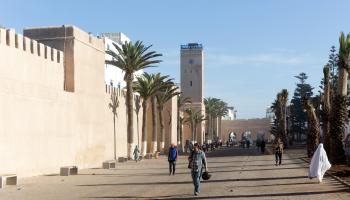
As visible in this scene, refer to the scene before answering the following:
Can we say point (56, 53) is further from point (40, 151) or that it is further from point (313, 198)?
point (313, 198)

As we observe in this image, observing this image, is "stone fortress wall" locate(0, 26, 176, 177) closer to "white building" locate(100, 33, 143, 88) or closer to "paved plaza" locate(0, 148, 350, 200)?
"paved plaza" locate(0, 148, 350, 200)

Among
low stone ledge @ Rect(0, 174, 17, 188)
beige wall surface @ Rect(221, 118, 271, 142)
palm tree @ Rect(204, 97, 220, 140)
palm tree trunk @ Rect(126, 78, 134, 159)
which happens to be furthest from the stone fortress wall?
beige wall surface @ Rect(221, 118, 271, 142)

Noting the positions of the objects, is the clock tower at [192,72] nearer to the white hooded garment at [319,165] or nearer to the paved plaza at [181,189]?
the paved plaza at [181,189]

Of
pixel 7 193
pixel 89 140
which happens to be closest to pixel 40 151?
pixel 89 140

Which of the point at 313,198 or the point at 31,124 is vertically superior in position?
the point at 31,124

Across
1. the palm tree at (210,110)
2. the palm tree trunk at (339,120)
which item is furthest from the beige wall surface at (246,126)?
the palm tree trunk at (339,120)

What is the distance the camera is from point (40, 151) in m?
26.7

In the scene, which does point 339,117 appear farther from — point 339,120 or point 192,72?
point 192,72

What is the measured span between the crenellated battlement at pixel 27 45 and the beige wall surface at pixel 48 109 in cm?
4

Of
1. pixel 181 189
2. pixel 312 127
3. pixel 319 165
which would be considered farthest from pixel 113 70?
pixel 181 189

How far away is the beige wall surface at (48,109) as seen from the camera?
77.6 ft

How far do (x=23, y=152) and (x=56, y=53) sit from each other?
20.1 ft

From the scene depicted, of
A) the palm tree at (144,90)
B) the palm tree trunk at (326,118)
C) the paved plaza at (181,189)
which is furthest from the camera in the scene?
the palm tree at (144,90)

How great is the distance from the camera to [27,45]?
25.7 meters
